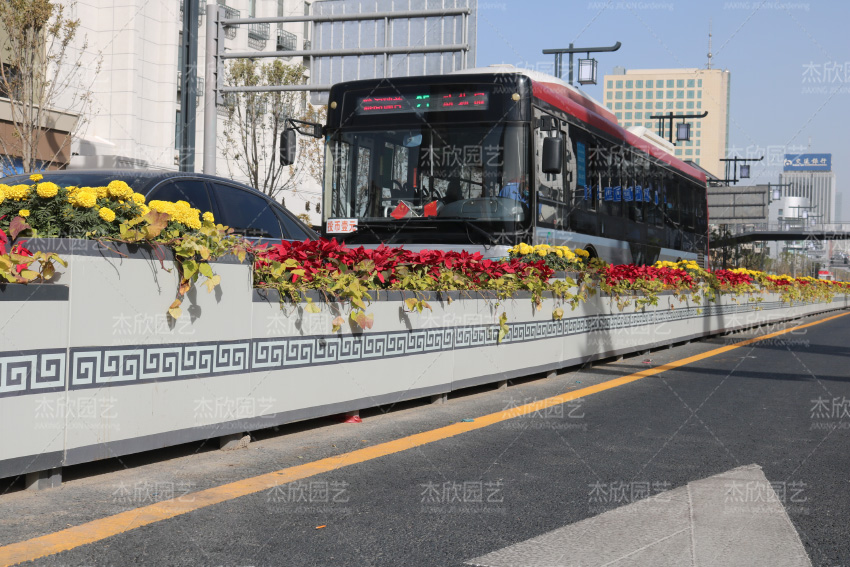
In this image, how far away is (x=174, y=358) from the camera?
4918 mm

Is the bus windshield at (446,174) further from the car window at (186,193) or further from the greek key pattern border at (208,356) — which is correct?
the car window at (186,193)

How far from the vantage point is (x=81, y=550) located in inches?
139

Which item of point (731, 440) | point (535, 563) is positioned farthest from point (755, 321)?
point (535, 563)

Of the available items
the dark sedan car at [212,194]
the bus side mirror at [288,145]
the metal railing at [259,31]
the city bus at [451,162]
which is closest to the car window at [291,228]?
the dark sedan car at [212,194]

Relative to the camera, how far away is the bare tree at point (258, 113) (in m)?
28.8

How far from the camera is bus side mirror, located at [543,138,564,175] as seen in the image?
12548 mm

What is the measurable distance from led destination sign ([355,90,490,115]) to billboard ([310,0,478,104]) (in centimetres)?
645

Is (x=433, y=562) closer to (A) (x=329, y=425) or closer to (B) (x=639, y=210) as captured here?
(A) (x=329, y=425)

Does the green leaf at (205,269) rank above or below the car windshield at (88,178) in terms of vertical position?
below

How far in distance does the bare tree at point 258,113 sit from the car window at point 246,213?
2093cm

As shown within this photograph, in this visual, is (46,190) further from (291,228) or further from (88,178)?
(291,228)

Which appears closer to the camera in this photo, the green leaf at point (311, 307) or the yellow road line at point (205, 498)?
the yellow road line at point (205, 498)

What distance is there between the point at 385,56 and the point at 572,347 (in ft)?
38.8

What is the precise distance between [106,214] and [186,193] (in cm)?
267
